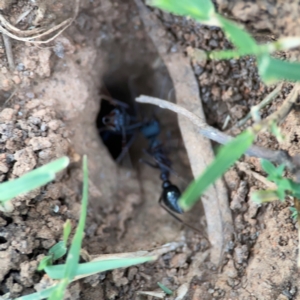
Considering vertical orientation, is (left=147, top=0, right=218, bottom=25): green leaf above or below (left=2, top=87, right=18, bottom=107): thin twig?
above

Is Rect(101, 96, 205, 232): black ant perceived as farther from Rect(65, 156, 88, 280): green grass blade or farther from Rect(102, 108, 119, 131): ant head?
Rect(65, 156, 88, 280): green grass blade

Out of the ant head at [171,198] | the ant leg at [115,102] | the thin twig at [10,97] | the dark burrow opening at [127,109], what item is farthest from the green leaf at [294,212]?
the ant leg at [115,102]

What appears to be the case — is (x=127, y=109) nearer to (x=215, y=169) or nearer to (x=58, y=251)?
(x=58, y=251)

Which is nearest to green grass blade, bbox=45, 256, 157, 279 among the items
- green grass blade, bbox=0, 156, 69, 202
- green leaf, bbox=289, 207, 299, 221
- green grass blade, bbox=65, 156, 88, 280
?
green grass blade, bbox=65, 156, 88, 280

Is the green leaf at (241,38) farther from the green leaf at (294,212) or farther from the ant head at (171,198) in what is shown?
the ant head at (171,198)

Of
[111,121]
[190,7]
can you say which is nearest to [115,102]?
[111,121]

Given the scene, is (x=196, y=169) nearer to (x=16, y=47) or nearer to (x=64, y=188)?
(x=64, y=188)
